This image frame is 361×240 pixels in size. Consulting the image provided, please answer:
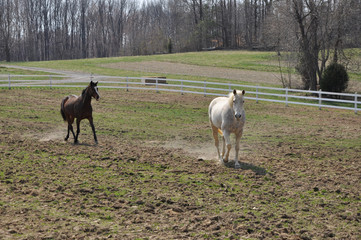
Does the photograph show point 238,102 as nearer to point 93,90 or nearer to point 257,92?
point 93,90

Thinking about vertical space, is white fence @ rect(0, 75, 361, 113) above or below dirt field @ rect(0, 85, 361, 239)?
above

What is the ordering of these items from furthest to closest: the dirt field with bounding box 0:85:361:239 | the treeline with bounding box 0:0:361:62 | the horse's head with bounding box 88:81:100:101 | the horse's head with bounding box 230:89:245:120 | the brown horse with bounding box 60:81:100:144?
the treeline with bounding box 0:0:361:62 < the brown horse with bounding box 60:81:100:144 < the horse's head with bounding box 88:81:100:101 < the horse's head with bounding box 230:89:245:120 < the dirt field with bounding box 0:85:361:239

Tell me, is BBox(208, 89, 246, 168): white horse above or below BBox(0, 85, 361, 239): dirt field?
above

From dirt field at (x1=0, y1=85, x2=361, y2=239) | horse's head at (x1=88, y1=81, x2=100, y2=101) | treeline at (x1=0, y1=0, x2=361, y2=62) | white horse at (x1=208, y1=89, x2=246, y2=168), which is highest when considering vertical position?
treeline at (x1=0, y1=0, x2=361, y2=62)

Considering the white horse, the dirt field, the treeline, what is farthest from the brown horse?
the treeline

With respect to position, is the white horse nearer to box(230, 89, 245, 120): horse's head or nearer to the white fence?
box(230, 89, 245, 120): horse's head

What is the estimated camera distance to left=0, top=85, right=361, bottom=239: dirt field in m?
6.16

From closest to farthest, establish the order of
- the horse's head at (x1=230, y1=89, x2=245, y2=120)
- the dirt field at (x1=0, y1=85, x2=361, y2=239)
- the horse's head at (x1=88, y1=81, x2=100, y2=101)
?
1. the dirt field at (x1=0, y1=85, x2=361, y2=239)
2. the horse's head at (x1=230, y1=89, x2=245, y2=120)
3. the horse's head at (x1=88, y1=81, x2=100, y2=101)

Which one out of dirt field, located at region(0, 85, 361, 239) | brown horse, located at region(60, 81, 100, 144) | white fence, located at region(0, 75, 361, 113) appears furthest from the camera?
white fence, located at region(0, 75, 361, 113)

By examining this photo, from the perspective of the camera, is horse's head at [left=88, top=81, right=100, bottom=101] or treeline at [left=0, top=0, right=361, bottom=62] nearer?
horse's head at [left=88, top=81, right=100, bottom=101]

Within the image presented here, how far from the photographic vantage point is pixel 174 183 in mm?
8414

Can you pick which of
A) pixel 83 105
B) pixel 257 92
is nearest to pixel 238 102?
pixel 83 105

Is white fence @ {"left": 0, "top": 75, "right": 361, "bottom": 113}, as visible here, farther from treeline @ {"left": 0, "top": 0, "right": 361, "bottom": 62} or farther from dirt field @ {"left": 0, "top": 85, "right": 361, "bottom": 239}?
treeline @ {"left": 0, "top": 0, "right": 361, "bottom": 62}

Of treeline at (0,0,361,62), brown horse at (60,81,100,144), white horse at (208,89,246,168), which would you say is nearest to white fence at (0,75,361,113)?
brown horse at (60,81,100,144)
